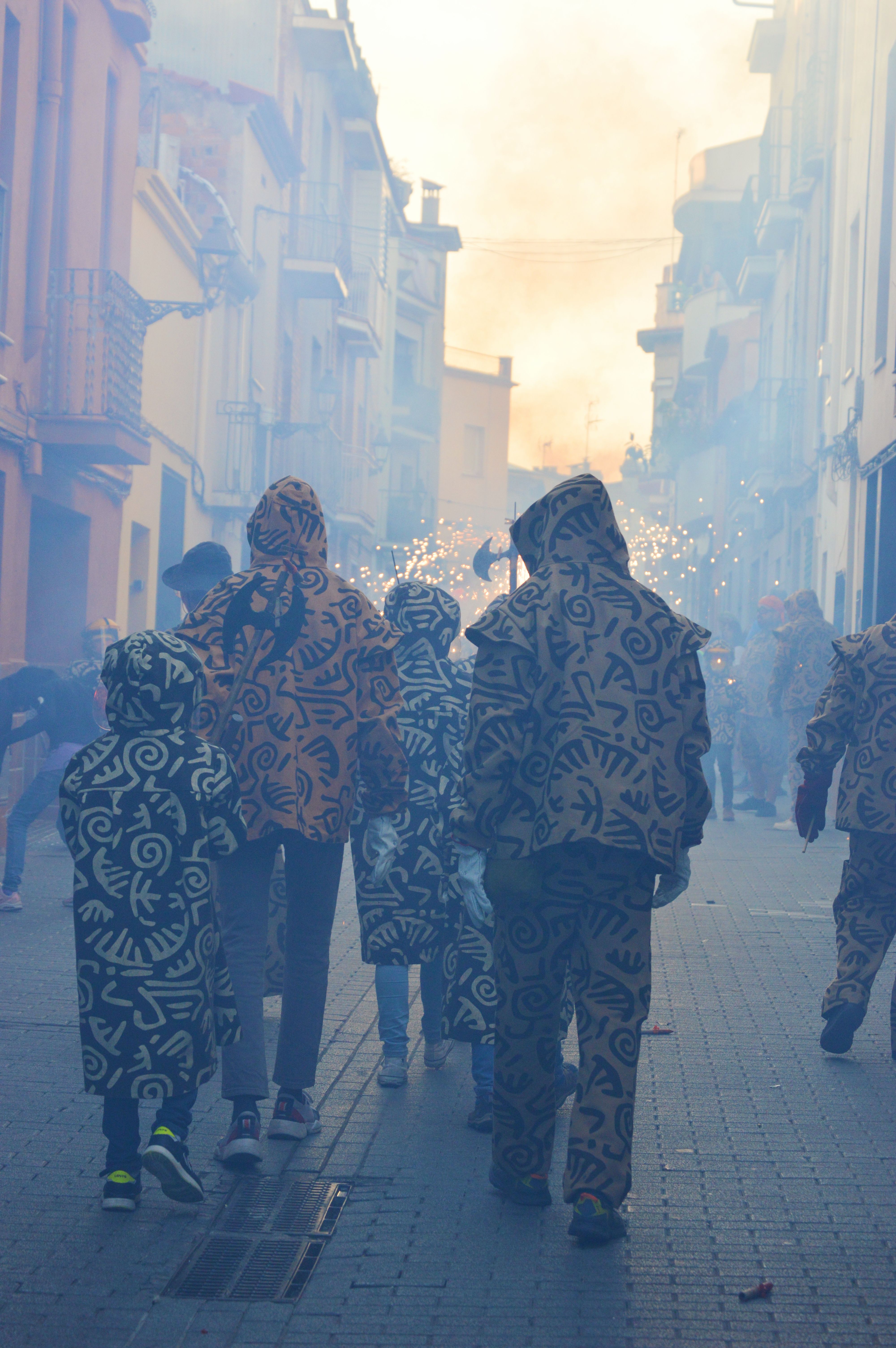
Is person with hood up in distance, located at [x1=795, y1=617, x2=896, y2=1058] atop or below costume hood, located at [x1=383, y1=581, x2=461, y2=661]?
below

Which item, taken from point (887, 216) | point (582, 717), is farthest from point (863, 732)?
point (887, 216)

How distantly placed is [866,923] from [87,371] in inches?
367

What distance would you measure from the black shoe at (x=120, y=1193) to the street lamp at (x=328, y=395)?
24655mm

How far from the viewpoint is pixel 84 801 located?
4109 mm

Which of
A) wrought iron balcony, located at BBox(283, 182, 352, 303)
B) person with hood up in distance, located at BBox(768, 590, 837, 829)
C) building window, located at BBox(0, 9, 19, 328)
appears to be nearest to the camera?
building window, located at BBox(0, 9, 19, 328)

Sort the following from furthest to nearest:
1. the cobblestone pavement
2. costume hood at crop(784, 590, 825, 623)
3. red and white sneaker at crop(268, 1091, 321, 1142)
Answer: costume hood at crop(784, 590, 825, 623) < red and white sneaker at crop(268, 1091, 321, 1142) < the cobblestone pavement

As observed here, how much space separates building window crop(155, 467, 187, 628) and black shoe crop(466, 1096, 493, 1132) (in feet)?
44.8

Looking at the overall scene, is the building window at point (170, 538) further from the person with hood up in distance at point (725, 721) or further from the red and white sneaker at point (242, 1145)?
the red and white sneaker at point (242, 1145)

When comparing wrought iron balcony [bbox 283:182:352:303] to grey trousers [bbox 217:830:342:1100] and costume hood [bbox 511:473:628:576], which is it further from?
costume hood [bbox 511:473:628:576]

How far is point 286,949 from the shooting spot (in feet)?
15.8

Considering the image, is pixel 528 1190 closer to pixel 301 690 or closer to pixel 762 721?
pixel 301 690

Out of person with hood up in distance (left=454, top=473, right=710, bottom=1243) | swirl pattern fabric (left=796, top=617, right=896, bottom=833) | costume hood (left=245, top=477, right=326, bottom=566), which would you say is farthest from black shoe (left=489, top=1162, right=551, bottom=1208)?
swirl pattern fabric (left=796, top=617, right=896, bottom=833)

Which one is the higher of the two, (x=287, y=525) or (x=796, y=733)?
(x=287, y=525)

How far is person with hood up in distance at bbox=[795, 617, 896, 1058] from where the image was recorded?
5758 millimetres
